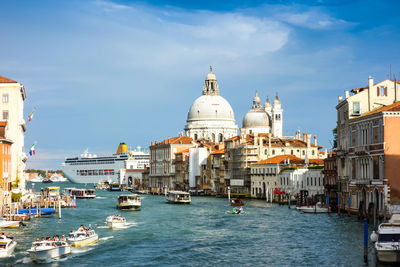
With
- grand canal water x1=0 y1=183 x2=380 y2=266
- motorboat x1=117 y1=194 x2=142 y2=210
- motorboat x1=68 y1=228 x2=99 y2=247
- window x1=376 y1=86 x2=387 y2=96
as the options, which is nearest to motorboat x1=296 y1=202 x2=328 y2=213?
grand canal water x1=0 y1=183 x2=380 y2=266

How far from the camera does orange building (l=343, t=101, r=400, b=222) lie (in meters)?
43.5

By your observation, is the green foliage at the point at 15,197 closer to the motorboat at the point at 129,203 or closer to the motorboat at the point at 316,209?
the motorboat at the point at 129,203

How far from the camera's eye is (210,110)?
164m

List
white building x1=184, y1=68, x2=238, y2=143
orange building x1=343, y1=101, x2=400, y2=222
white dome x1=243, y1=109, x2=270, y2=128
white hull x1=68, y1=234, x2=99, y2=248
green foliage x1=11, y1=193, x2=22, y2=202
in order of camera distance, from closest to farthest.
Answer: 1. white hull x1=68, y1=234, x2=99, y2=248
2. orange building x1=343, y1=101, x2=400, y2=222
3. green foliage x1=11, y1=193, x2=22, y2=202
4. white dome x1=243, y1=109, x2=270, y2=128
5. white building x1=184, y1=68, x2=238, y2=143

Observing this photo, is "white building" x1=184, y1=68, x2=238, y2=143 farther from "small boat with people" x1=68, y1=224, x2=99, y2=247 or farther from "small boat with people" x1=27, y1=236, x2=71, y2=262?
"small boat with people" x1=27, y1=236, x2=71, y2=262

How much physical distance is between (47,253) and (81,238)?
494 cm

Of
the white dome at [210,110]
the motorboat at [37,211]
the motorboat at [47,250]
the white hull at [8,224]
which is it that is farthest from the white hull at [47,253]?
the white dome at [210,110]

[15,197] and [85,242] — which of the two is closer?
[85,242]

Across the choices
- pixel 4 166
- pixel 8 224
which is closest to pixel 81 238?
pixel 8 224

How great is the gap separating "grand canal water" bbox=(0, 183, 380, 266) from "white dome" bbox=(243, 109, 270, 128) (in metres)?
89.2

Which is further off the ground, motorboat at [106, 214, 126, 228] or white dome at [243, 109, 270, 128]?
white dome at [243, 109, 270, 128]

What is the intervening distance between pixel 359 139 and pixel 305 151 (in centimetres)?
5540

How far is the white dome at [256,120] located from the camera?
14862 cm

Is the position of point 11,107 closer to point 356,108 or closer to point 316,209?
point 316,209
